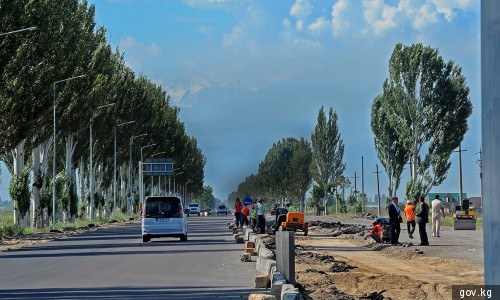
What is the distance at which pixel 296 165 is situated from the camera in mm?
150875

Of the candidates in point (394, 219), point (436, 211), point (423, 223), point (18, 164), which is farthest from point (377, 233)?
point (18, 164)

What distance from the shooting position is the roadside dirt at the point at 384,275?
661 inches

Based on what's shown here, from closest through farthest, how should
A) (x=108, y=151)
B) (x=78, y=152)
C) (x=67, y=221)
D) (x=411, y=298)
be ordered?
(x=411, y=298) < (x=67, y=221) < (x=78, y=152) < (x=108, y=151)

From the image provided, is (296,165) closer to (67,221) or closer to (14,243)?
(67,221)

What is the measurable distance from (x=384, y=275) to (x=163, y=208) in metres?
19.8

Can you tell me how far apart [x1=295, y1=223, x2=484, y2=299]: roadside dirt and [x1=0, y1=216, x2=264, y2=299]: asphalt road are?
140 centimetres

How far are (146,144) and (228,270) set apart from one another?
93589 millimetres

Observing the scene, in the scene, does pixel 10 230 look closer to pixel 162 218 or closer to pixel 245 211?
pixel 245 211

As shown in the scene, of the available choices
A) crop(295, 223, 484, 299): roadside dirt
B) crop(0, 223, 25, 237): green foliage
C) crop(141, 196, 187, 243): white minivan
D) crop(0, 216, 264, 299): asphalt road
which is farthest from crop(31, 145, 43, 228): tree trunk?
crop(295, 223, 484, 299): roadside dirt

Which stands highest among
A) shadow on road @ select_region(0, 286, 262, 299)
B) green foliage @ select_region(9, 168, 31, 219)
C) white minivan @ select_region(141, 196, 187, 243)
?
green foliage @ select_region(9, 168, 31, 219)

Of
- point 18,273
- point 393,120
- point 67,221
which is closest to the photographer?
point 18,273

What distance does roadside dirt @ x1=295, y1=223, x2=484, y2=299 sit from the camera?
16.8 m

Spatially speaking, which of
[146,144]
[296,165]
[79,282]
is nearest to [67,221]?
[146,144]

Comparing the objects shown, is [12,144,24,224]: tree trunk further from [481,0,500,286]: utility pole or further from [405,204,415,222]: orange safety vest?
[481,0,500,286]: utility pole
